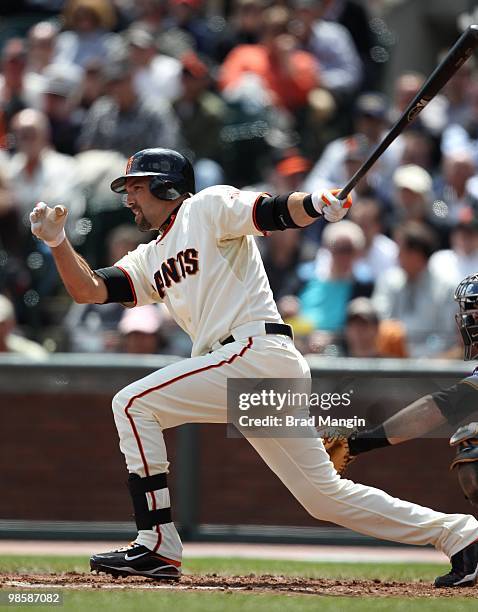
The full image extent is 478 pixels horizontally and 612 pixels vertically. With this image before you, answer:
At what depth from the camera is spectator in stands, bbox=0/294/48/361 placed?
10062mm

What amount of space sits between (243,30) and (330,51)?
971 millimetres

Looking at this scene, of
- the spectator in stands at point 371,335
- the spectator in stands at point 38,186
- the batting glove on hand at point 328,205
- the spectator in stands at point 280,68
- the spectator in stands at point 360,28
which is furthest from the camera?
the spectator in stands at point 360,28

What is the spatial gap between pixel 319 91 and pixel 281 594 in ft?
25.3

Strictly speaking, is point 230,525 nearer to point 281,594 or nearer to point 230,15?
point 281,594

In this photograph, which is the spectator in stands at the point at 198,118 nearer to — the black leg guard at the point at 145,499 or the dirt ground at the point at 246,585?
the dirt ground at the point at 246,585

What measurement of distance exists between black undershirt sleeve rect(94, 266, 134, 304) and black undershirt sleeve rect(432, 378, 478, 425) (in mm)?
1593

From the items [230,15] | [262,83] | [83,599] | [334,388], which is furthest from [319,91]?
[83,599]

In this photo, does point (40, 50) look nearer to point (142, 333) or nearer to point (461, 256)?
point (142, 333)

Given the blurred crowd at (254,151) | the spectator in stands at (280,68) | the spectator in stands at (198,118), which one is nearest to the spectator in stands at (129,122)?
the blurred crowd at (254,151)

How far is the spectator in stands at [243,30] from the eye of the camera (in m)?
13.3

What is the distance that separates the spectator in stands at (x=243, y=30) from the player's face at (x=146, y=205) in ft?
23.4

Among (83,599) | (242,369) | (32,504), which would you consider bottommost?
(32,504)

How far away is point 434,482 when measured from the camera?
952 centimetres

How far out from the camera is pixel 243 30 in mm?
13398
